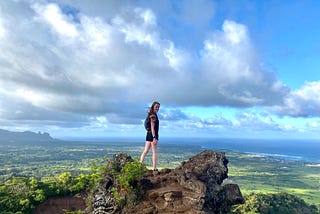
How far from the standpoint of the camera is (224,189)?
42.0 feet

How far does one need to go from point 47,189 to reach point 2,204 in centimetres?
256

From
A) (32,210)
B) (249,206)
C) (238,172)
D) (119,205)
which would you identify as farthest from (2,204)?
(238,172)

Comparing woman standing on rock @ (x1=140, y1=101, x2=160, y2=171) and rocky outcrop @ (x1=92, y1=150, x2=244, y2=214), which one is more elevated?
woman standing on rock @ (x1=140, y1=101, x2=160, y2=171)

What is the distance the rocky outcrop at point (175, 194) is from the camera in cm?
1087

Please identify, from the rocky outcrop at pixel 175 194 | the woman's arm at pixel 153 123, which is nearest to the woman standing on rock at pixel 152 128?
the woman's arm at pixel 153 123

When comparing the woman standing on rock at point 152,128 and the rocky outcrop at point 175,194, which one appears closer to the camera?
the rocky outcrop at point 175,194

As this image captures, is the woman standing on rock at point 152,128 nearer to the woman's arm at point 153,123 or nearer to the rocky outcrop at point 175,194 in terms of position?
the woman's arm at point 153,123

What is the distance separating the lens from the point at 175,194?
1123cm

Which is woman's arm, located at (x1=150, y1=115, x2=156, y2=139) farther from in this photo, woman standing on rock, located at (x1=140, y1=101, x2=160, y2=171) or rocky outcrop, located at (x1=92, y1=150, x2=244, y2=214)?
rocky outcrop, located at (x1=92, y1=150, x2=244, y2=214)

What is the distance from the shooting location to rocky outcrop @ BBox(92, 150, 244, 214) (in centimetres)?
1087

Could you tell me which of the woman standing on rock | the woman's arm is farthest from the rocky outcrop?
the woman's arm

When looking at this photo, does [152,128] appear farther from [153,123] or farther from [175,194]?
[175,194]

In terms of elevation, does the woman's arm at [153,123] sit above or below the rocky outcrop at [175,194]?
above

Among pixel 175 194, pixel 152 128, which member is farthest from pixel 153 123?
pixel 175 194
